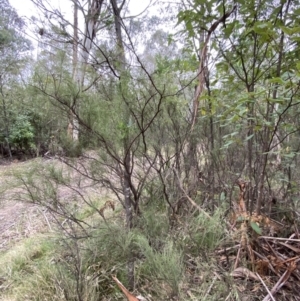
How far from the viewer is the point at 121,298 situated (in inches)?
62.1

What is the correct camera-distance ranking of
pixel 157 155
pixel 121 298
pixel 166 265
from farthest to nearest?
1. pixel 157 155
2. pixel 121 298
3. pixel 166 265

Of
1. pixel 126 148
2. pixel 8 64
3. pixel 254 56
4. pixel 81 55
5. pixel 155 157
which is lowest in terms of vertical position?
pixel 155 157

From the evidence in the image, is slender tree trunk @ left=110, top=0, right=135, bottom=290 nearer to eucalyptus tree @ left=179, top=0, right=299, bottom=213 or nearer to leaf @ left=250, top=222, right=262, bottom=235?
eucalyptus tree @ left=179, top=0, right=299, bottom=213

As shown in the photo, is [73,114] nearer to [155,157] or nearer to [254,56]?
[155,157]

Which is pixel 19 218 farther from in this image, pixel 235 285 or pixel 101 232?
pixel 235 285

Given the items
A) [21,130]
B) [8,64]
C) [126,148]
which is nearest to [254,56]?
[126,148]

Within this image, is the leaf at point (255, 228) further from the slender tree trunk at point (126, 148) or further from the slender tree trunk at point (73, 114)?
the slender tree trunk at point (73, 114)

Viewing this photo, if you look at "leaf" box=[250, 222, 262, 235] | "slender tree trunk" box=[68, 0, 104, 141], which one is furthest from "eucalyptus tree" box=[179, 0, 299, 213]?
"slender tree trunk" box=[68, 0, 104, 141]

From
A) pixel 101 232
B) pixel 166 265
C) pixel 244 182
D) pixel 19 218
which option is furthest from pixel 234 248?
pixel 19 218

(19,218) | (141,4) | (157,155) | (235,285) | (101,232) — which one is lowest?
(19,218)

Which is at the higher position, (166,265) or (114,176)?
(114,176)

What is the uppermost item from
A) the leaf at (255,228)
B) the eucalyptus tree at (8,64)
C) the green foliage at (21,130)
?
the eucalyptus tree at (8,64)

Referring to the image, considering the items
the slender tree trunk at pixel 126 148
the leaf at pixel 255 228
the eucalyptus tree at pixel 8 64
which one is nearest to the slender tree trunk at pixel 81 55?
the slender tree trunk at pixel 126 148

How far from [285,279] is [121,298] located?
0.95m
